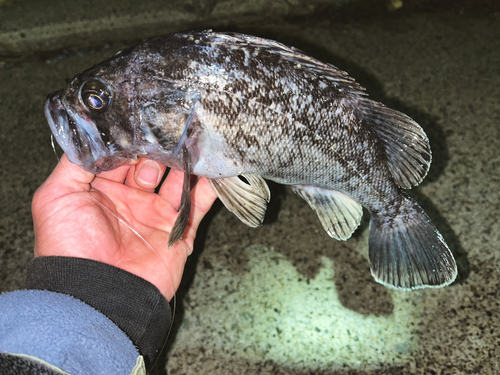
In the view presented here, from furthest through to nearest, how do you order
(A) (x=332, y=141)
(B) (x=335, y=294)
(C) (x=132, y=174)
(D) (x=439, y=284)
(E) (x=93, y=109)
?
1. (B) (x=335, y=294)
2. (C) (x=132, y=174)
3. (D) (x=439, y=284)
4. (A) (x=332, y=141)
5. (E) (x=93, y=109)

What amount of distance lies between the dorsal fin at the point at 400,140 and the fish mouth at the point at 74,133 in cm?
116

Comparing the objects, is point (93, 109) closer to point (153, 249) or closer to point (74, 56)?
point (153, 249)

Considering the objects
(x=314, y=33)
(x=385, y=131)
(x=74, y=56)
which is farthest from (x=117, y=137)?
(x=314, y=33)

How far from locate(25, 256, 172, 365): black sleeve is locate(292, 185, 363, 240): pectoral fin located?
2.98 ft

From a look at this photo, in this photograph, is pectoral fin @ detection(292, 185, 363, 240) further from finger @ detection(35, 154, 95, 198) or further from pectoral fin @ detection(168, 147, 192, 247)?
finger @ detection(35, 154, 95, 198)

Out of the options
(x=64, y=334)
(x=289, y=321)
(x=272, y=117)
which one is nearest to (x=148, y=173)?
(x=272, y=117)

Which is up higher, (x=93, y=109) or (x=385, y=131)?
(x=385, y=131)

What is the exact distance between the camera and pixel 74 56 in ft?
10.9

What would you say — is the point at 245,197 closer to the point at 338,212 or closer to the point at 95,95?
the point at 338,212

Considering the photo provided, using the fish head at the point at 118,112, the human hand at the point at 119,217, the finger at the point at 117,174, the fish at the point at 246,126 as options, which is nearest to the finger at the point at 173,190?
the human hand at the point at 119,217

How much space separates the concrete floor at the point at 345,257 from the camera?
219 centimetres

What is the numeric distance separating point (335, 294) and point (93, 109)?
1704 mm

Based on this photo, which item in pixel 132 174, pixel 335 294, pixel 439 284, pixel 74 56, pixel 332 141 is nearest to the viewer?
pixel 332 141

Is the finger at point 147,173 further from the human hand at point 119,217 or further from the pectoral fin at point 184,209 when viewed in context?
the pectoral fin at point 184,209
